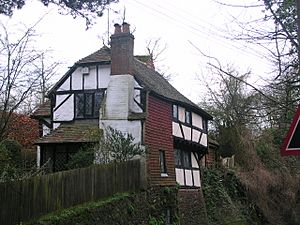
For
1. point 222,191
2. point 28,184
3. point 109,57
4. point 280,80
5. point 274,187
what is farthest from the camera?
point 222,191

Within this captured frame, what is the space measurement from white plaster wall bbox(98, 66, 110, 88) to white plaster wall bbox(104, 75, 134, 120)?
2.35 feet

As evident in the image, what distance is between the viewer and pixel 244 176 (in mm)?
27469

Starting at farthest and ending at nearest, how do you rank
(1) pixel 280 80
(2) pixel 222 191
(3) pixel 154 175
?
(2) pixel 222 191 < (3) pixel 154 175 < (1) pixel 280 80

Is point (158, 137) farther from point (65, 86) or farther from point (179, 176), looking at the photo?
point (65, 86)

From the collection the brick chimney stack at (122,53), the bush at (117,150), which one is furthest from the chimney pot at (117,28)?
the bush at (117,150)

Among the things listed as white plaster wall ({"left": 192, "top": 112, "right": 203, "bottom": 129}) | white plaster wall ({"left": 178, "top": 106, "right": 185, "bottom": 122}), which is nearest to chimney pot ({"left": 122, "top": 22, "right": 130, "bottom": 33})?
white plaster wall ({"left": 178, "top": 106, "right": 185, "bottom": 122})

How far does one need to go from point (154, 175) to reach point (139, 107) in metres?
3.32

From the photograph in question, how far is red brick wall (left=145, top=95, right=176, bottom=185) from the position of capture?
72.5 ft

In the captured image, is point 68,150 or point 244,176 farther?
point 244,176

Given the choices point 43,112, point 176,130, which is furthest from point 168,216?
point 43,112

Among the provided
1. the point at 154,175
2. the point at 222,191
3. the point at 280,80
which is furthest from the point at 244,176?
the point at 280,80

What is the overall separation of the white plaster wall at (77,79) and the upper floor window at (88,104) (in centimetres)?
38

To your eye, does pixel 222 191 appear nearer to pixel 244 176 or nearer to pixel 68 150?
pixel 244 176

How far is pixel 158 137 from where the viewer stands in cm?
2311
